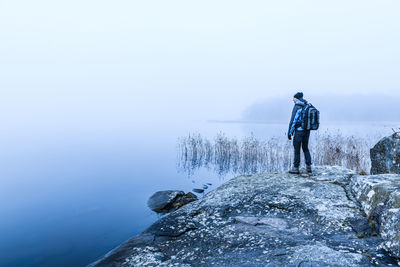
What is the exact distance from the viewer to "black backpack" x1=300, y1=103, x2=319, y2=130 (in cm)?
589

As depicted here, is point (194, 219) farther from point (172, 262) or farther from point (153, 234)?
point (172, 262)

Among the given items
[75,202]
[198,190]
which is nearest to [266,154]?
[198,190]

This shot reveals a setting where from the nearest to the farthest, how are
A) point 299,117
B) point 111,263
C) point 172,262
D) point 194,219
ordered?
1. point 172,262
2. point 111,263
3. point 194,219
4. point 299,117

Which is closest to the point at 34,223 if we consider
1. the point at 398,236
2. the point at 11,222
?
the point at 11,222

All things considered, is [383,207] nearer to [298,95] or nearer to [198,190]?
[298,95]

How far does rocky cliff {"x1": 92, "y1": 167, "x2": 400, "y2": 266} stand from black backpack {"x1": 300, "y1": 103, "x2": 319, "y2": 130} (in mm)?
1670

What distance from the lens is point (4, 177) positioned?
1662cm

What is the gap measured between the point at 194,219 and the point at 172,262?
1.20m

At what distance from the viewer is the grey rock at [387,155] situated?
20.9 feet

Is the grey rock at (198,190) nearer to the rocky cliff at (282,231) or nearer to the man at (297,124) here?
the man at (297,124)

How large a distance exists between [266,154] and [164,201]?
9.24m

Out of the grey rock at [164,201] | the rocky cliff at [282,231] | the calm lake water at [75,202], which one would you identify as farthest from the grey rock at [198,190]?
the rocky cliff at [282,231]

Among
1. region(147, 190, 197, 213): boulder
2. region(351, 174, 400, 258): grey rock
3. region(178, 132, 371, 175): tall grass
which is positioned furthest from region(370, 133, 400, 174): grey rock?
region(147, 190, 197, 213): boulder

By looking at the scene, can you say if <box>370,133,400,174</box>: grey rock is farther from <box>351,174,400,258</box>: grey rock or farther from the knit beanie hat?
the knit beanie hat
